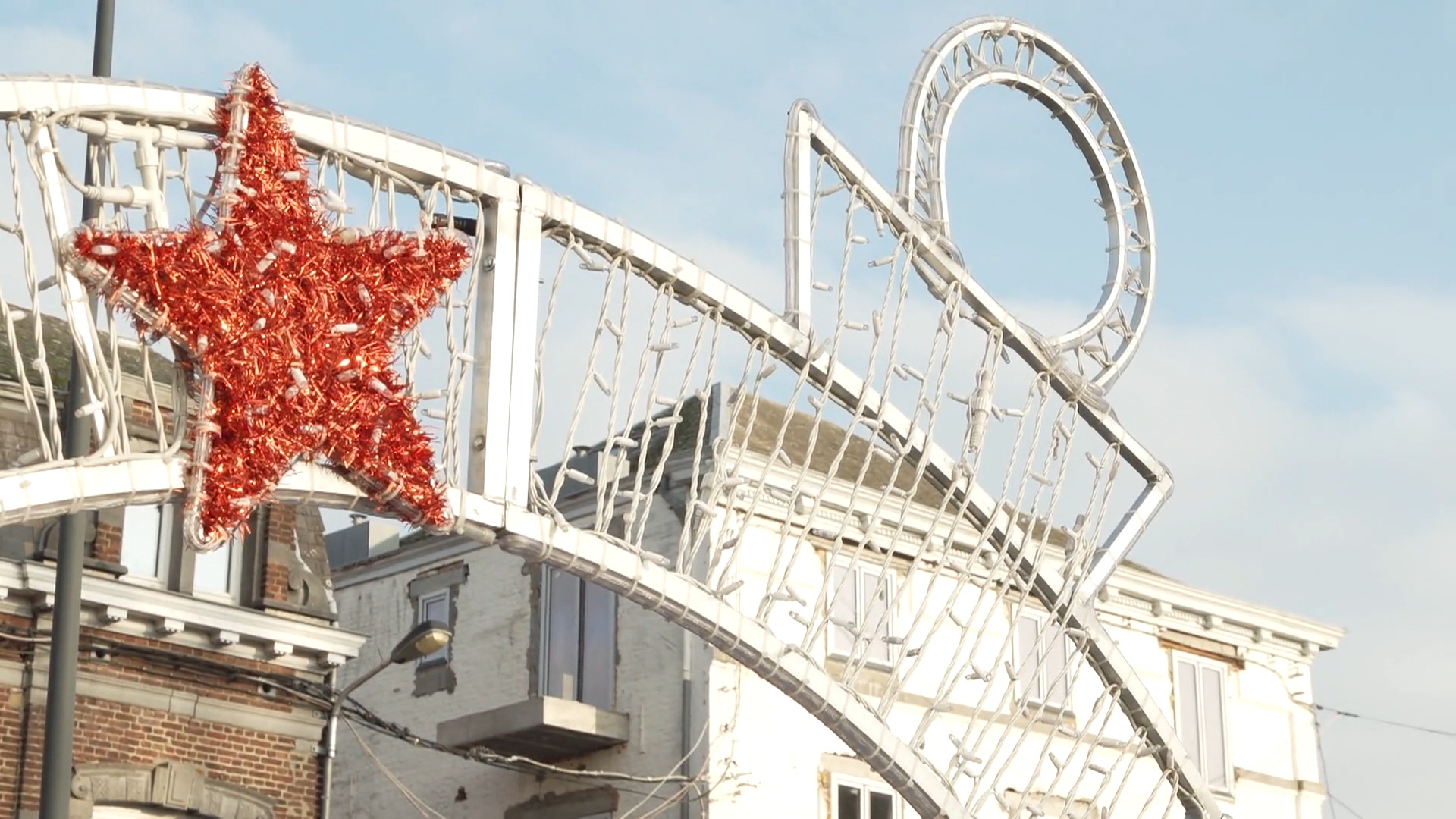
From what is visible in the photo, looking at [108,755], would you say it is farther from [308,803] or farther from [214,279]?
[214,279]

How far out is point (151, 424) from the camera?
19.9 meters

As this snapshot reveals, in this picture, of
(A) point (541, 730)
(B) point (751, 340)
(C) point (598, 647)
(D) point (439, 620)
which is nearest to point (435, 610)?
(D) point (439, 620)

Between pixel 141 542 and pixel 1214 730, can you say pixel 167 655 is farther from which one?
pixel 1214 730

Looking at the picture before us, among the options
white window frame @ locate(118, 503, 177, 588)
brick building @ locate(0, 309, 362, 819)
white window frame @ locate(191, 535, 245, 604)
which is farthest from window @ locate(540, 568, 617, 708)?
white window frame @ locate(118, 503, 177, 588)

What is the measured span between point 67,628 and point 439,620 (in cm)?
1333

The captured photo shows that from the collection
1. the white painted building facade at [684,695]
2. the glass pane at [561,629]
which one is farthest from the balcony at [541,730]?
the glass pane at [561,629]

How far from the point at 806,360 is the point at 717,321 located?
710 mm

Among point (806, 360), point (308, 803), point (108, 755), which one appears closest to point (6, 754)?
point (108, 755)

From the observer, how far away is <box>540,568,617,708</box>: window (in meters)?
24.5

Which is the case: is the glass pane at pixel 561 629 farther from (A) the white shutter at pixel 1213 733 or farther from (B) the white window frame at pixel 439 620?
(A) the white shutter at pixel 1213 733

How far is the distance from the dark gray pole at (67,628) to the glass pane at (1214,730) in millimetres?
18603

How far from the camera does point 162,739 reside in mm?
19547

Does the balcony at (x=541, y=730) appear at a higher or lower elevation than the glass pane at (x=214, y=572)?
lower

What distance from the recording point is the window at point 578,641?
24500 mm
